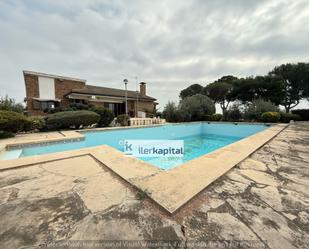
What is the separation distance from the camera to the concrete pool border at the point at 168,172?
178 cm

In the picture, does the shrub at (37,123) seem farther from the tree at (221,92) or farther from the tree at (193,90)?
the tree at (193,90)

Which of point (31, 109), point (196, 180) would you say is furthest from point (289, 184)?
point (31, 109)

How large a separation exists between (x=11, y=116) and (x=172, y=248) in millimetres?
8152

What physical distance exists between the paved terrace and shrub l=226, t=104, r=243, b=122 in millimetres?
14934

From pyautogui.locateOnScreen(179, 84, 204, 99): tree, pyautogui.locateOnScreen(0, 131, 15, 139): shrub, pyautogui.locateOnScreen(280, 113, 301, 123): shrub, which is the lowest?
pyautogui.locateOnScreen(0, 131, 15, 139): shrub

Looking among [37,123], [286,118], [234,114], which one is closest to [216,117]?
[234,114]

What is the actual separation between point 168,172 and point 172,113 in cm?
1425

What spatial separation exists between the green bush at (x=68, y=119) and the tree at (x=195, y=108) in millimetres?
9873

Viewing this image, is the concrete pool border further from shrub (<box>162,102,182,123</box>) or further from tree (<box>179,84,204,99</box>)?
tree (<box>179,84,204,99</box>)

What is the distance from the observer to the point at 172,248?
1.10 meters

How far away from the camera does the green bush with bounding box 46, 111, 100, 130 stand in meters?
8.47

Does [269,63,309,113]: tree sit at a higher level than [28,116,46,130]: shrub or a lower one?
higher

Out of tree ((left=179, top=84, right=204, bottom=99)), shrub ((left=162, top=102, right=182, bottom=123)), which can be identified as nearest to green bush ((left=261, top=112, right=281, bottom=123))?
shrub ((left=162, top=102, right=182, bottom=123))

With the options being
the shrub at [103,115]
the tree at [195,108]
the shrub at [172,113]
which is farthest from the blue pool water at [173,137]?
the shrub at [172,113]
